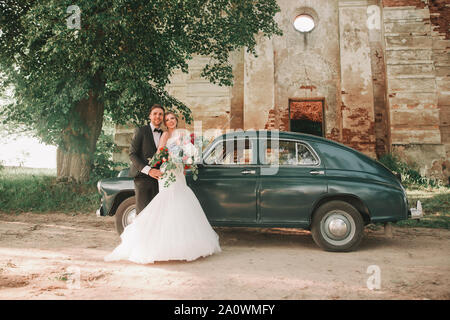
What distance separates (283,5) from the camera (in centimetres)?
1283

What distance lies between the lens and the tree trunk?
8.70m

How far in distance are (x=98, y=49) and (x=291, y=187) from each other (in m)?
5.06

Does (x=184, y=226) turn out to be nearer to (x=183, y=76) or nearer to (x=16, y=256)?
(x=16, y=256)

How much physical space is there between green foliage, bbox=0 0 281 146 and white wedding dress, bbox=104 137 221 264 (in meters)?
3.78

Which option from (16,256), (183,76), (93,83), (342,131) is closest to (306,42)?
(342,131)

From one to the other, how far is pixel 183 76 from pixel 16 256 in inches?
392

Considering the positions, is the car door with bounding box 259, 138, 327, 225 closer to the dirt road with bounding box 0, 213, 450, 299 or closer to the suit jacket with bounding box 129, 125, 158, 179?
the dirt road with bounding box 0, 213, 450, 299

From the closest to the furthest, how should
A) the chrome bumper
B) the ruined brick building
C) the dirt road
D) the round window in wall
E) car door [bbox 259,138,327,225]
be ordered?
1. the dirt road
2. the chrome bumper
3. car door [bbox 259,138,327,225]
4. the ruined brick building
5. the round window in wall

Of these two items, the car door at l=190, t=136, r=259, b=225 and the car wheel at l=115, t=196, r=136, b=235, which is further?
the car wheel at l=115, t=196, r=136, b=235

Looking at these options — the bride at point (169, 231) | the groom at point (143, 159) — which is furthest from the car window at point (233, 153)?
the groom at point (143, 159)

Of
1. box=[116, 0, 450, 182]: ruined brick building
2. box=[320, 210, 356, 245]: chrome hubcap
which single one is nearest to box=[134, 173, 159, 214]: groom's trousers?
box=[320, 210, 356, 245]: chrome hubcap

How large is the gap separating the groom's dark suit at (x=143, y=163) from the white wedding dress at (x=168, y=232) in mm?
200

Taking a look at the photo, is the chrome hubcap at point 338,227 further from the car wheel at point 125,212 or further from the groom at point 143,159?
the car wheel at point 125,212

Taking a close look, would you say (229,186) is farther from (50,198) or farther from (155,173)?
(50,198)
